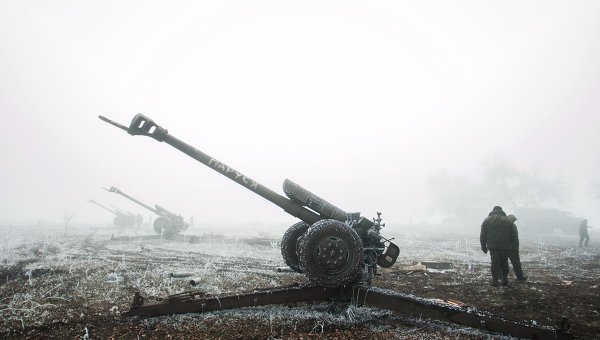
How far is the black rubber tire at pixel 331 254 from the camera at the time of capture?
476 centimetres

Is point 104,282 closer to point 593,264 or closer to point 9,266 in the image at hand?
point 9,266

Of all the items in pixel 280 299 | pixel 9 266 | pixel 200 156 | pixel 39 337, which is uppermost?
pixel 200 156

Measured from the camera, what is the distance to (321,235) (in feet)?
16.0

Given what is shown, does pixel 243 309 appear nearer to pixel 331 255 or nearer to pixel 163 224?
pixel 331 255

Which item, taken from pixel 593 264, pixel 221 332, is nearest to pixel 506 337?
pixel 221 332

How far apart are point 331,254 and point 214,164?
263 centimetres

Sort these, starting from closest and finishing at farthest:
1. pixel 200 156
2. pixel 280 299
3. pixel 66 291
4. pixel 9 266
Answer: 1. pixel 280 299
2. pixel 200 156
3. pixel 66 291
4. pixel 9 266

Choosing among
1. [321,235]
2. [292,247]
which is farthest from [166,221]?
[321,235]

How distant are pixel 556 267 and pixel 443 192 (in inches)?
1960

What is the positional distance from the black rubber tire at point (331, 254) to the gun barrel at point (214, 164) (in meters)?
0.98

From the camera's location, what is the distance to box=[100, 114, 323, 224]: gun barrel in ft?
17.9

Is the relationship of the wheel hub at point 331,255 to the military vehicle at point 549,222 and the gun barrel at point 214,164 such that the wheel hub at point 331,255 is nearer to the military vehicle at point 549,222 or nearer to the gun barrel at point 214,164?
the gun barrel at point 214,164

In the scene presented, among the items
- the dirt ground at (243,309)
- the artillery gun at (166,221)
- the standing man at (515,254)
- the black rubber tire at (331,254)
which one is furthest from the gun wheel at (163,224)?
the standing man at (515,254)

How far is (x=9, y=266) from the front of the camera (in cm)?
880
